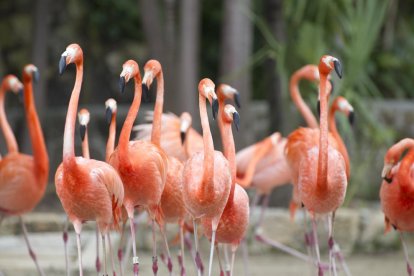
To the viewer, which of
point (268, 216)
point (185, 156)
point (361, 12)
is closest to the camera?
point (185, 156)

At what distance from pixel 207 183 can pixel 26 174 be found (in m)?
1.56

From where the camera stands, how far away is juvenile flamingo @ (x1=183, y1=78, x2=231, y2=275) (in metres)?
3.76

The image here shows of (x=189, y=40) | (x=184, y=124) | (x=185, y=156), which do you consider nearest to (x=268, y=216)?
(x=189, y=40)

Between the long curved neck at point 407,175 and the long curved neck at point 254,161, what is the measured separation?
3.87 feet

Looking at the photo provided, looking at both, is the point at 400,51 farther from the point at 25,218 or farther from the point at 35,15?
the point at 25,218

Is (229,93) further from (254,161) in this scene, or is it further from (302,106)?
(302,106)

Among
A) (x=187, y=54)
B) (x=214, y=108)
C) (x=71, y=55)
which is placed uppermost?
(x=187, y=54)

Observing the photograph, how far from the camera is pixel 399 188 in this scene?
14.0ft

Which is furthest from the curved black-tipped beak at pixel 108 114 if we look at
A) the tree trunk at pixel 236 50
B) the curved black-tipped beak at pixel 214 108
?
the tree trunk at pixel 236 50

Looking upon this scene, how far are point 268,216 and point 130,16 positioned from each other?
11.8ft

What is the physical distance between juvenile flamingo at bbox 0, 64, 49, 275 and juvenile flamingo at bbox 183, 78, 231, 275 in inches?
54.9

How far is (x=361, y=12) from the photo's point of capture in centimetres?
A: 657

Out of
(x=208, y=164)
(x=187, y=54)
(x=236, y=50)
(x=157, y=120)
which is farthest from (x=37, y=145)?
(x=236, y=50)

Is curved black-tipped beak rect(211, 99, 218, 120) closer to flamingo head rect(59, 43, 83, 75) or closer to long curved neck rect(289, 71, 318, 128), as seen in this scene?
flamingo head rect(59, 43, 83, 75)
